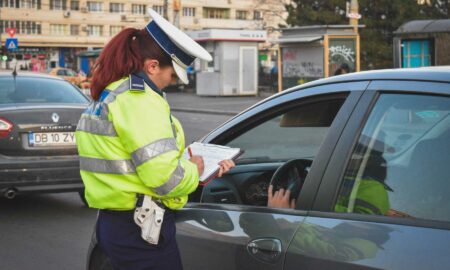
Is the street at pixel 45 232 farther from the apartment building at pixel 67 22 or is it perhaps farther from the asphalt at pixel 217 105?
the apartment building at pixel 67 22

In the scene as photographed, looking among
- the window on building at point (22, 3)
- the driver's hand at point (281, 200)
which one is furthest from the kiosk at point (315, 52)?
the window on building at point (22, 3)

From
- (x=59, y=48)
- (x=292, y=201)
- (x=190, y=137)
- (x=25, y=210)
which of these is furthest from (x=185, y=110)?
(x=59, y=48)

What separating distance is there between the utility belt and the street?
308cm

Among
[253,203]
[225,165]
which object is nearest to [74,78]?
[253,203]

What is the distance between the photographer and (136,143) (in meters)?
2.34

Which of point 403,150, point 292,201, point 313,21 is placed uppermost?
point 313,21

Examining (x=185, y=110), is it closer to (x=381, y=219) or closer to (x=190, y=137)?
(x=190, y=137)

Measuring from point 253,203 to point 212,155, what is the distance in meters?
0.67

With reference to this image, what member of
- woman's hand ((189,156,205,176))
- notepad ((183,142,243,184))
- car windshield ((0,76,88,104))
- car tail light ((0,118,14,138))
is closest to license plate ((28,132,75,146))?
car tail light ((0,118,14,138))

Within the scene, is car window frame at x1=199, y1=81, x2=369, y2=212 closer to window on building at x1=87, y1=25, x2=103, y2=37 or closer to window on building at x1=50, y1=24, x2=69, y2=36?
window on building at x1=50, y1=24, x2=69, y2=36

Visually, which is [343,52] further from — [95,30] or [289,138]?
[95,30]

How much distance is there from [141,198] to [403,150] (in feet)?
3.25

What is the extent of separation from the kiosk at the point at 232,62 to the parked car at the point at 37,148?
79.7 ft

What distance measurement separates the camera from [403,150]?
7.86ft
